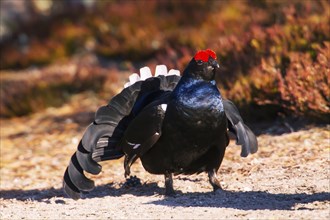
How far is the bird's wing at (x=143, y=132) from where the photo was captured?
21.8ft

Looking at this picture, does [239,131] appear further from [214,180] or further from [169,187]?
[169,187]

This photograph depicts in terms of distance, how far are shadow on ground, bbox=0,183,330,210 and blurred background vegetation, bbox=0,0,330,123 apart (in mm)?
2163

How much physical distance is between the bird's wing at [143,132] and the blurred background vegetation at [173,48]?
253 cm

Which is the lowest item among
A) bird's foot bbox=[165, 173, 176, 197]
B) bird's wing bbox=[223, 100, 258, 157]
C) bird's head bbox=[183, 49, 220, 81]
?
bird's foot bbox=[165, 173, 176, 197]

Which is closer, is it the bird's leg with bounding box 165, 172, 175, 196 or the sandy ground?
the sandy ground

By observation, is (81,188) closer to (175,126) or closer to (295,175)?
(175,126)

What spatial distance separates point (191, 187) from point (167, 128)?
1.16 metres

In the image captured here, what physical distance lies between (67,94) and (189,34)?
124 inches

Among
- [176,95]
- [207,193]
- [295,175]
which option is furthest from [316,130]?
[176,95]

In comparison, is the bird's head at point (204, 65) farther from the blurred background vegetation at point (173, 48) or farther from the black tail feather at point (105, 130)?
the blurred background vegetation at point (173, 48)

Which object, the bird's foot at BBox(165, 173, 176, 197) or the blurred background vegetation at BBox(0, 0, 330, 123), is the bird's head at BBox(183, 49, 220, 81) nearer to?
the bird's foot at BBox(165, 173, 176, 197)

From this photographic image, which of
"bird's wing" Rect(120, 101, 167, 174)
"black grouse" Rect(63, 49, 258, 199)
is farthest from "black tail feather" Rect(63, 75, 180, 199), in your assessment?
"bird's wing" Rect(120, 101, 167, 174)

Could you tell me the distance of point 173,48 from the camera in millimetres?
15500

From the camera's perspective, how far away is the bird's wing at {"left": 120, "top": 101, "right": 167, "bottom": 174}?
6648 millimetres
